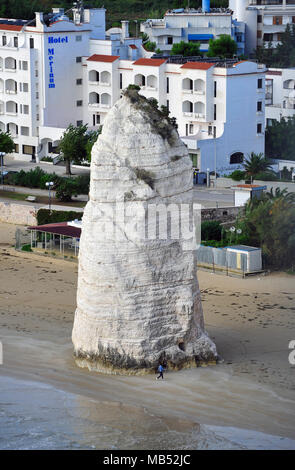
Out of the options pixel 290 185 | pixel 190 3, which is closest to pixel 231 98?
pixel 290 185

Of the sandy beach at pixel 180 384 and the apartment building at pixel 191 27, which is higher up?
the apartment building at pixel 191 27

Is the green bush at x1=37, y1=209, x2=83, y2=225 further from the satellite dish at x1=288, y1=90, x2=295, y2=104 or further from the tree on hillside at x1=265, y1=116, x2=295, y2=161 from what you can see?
the satellite dish at x1=288, y1=90, x2=295, y2=104

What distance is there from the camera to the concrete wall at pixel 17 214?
59844mm

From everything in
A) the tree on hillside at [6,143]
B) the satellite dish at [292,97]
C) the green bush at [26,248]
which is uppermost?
the satellite dish at [292,97]

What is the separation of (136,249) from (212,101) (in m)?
41.0

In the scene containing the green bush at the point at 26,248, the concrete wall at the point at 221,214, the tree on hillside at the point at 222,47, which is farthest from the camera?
the tree on hillside at the point at 222,47

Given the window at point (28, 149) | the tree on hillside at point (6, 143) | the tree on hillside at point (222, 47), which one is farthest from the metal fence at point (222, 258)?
the tree on hillside at point (222, 47)

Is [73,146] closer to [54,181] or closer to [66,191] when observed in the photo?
[54,181]

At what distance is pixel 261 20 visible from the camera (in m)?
117

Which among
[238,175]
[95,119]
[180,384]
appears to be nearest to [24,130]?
[95,119]

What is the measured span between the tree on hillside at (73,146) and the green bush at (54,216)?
14.1 meters

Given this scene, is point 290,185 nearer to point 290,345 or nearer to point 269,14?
point 290,345

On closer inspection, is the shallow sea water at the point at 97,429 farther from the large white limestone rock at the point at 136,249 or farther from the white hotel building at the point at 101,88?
the white hotel building at the point at 101,88

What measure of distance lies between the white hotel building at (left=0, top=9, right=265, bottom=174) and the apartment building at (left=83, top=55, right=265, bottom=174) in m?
0.06
